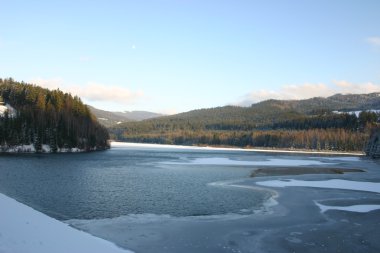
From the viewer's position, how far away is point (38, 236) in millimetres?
17688

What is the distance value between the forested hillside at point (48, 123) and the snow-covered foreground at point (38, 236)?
90925 millimetres

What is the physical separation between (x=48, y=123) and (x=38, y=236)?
101 m

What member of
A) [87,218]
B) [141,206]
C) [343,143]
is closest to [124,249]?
[87,218]

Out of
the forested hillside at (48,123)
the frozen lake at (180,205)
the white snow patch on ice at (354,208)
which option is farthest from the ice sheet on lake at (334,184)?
the forested hillside at (48,123)

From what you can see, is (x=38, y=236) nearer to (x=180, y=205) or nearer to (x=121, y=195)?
(x=180, y=205)

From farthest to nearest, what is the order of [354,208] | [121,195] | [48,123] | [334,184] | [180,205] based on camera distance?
[48,123] < [334,184] < [121,195] < [354,208] < [180,205]

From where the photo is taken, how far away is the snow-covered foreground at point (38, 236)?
52.3ft

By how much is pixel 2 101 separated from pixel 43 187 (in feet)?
422

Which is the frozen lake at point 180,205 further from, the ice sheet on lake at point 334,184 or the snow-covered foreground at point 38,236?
the snow-covered foreground at point 38,236

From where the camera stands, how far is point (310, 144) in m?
198

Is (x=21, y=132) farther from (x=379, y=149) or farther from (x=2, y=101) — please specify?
(x=379, y=149)

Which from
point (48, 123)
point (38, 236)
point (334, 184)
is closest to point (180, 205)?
point (38, 236)

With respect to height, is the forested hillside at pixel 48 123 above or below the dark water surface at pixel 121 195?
above

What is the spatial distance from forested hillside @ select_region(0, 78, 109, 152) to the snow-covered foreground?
90.9 m
